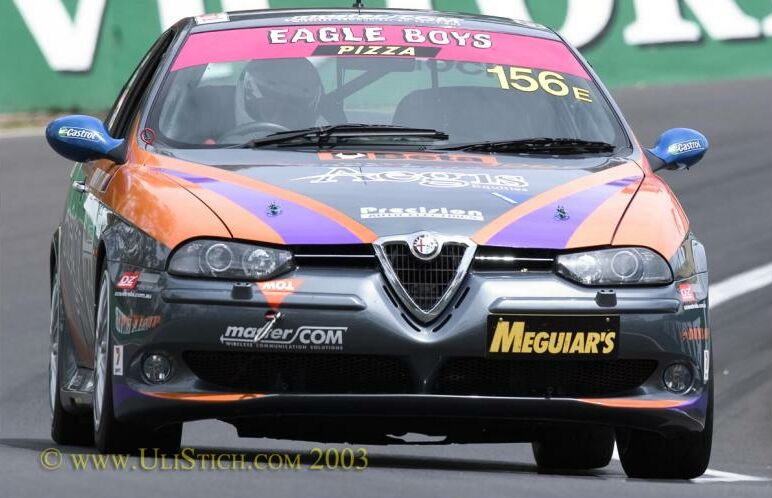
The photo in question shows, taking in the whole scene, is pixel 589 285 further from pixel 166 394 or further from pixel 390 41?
pixel 390 41

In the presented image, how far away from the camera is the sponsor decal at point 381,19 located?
8.44 metres

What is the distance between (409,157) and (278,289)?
3.29 feet

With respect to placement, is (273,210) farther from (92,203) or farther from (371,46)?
(371,46)

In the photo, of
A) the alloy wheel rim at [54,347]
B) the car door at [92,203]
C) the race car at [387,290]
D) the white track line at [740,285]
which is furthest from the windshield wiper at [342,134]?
the white track line at [740,285]

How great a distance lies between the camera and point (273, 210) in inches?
266

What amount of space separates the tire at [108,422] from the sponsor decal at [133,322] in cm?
9

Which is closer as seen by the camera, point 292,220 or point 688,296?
point 292,220

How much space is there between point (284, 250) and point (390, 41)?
178cm

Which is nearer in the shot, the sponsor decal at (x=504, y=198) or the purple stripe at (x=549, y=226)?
the purple stripe at (x=549, y=226)

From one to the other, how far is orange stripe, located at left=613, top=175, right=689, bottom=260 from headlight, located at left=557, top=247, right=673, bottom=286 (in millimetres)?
31

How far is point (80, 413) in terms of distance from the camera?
8391 millimetres

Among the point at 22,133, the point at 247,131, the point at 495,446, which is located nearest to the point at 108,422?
the point at 247,131

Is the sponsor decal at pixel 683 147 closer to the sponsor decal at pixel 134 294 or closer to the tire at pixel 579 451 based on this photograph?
the tire at pixel 579 451

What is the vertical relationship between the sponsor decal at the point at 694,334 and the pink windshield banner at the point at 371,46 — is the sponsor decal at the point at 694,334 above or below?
below
